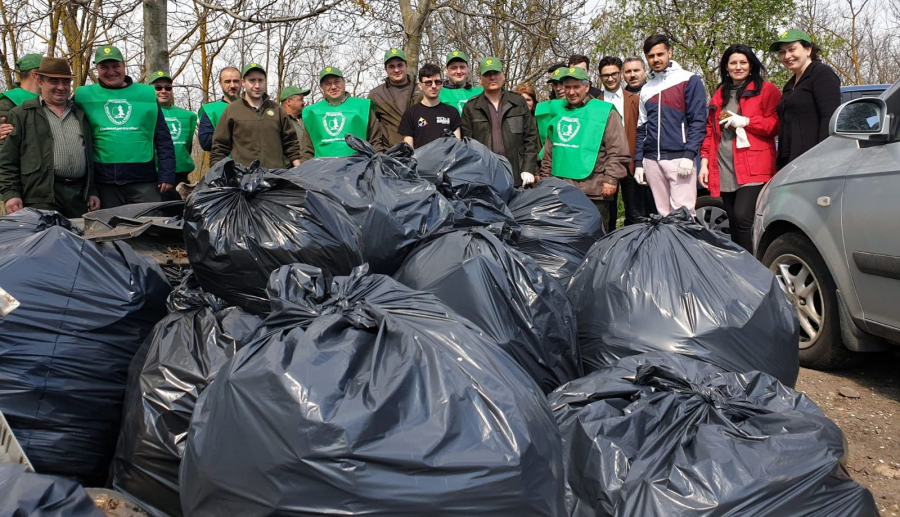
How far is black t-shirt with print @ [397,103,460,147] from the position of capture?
202 inches

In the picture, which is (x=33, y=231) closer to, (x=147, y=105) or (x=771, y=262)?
(x=147, y=105)

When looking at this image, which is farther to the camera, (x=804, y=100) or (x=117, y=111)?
(x=117, y=111)

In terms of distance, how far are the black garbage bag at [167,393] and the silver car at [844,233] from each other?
2530 mm

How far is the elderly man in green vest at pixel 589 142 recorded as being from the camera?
496 cm

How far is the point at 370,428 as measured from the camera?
146 centimetres

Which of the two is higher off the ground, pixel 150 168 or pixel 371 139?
pixel 371 139

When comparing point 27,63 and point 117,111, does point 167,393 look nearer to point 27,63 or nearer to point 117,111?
point 117,111

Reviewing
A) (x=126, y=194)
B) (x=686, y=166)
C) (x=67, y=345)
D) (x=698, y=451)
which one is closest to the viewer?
(x=698, y=451)

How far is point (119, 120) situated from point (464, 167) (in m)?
2.58

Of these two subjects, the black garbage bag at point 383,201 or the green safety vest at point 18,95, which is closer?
the black garbage bag at point 383,201

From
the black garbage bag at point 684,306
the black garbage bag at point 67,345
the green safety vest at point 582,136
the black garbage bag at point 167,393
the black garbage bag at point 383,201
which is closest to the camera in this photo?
the black garbage bag at point 167,393

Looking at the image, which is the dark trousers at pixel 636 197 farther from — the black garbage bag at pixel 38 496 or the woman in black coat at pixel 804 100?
the black garbage bag at pixel 38 496

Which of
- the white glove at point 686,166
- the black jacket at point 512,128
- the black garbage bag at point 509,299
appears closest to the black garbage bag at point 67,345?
the black garbage bag at point 509,299

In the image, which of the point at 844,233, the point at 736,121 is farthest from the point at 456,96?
the point at 844,233
